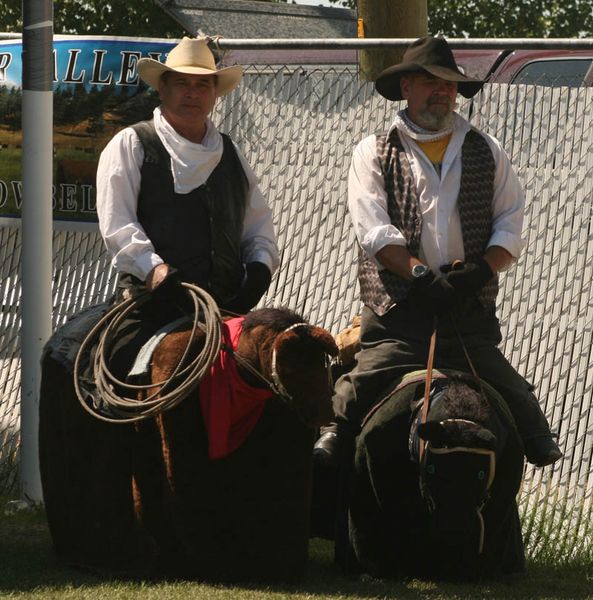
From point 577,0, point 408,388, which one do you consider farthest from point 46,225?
point 577,0

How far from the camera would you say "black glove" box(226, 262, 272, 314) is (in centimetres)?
616

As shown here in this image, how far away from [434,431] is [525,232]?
2.12 meters

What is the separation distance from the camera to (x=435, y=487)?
5543 mm

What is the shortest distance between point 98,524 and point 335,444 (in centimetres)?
103

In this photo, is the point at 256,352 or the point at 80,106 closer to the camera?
the point at 256,352

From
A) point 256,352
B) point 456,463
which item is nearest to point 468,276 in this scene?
point 456,463

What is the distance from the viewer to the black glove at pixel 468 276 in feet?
19.2

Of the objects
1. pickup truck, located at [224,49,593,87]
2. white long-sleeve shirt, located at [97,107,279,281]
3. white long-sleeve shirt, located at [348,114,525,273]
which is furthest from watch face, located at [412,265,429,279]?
pickup truck, located at [224,49,593,87]

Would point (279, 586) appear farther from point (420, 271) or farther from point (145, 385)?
point (420, 271)

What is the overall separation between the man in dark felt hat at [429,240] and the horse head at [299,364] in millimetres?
540

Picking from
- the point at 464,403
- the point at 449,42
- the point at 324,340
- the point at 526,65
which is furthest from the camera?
the point at 526,65

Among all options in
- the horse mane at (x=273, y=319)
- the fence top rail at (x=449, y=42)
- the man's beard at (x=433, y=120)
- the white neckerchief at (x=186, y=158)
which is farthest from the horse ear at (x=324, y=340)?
the fence top rail at (x=449, y=42)

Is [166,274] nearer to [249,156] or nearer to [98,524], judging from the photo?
[98,524]

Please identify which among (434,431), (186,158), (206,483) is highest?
(186,158)
